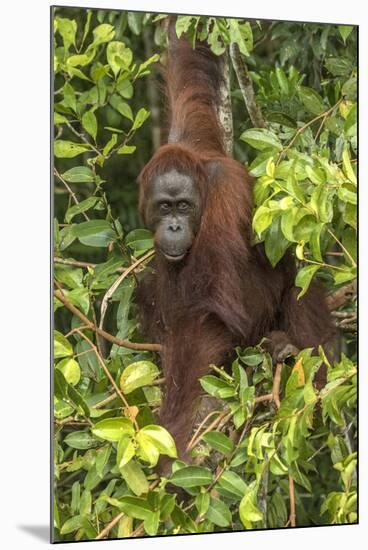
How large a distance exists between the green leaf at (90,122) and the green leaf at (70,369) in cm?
92

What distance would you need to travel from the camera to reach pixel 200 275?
205 inches

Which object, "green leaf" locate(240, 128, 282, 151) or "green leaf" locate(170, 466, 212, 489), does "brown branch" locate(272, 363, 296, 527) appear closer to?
"green leaf" locate(170, 466, 212, 489)

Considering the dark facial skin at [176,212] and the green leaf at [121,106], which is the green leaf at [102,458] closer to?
the dark facial skin at [176,212]

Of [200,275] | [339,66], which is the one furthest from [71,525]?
[339,66]

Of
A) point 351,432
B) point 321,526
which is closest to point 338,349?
point 351,432

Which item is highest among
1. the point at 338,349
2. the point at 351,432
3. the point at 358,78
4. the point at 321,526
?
the point at 358,78

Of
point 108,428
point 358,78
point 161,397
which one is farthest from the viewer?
point 358,78

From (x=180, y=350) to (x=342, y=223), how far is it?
0.89 meters

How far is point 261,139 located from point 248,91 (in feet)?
1.07

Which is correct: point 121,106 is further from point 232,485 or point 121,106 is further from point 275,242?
point 232,485

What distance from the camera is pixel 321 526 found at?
5.41 meters

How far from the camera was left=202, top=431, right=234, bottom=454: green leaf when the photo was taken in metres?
5.04

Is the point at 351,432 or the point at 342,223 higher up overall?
the point at 342,223

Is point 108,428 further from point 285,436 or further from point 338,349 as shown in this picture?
point 338,349
